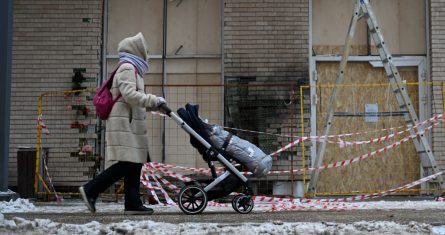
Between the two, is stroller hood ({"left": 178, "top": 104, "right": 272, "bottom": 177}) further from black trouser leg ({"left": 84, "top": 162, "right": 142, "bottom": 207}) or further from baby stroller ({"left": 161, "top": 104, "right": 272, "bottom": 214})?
black trouser leg ({"left": 84, "top": 162, "right": 142, "bottom": 207})

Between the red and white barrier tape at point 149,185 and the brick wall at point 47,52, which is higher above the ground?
the brick wall at point 47,52

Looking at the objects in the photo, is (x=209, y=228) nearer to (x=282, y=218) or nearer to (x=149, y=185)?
(x=282, y=218)

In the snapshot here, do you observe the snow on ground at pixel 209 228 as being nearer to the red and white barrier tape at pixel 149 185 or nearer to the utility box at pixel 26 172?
the red and white barrier tape at pixel 149 185

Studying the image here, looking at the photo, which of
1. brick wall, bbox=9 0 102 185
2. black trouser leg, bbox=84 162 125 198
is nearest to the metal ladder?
brick wall, bbox=9 0 102 185

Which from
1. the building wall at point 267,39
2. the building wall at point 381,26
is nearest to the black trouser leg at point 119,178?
the building wall at point 267,39

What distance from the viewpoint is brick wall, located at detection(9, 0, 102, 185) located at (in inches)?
477

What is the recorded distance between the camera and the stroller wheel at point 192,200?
25.3ft

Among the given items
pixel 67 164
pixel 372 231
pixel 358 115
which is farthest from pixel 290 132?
pixel 372 231

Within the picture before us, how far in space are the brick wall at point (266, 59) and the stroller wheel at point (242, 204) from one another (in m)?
3.81

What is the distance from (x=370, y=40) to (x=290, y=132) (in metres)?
2.12

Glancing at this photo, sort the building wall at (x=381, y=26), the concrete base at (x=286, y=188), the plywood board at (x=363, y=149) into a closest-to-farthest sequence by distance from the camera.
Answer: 1. the concrete base at (x=286, y=188)
2. the plywood board at (x=363, y=149)
3. the building wall at (x=381, y=26)

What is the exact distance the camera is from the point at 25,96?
1212 centimetres

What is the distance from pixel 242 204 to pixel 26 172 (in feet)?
15.2

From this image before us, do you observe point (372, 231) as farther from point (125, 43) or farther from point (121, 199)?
point (121, 199)
